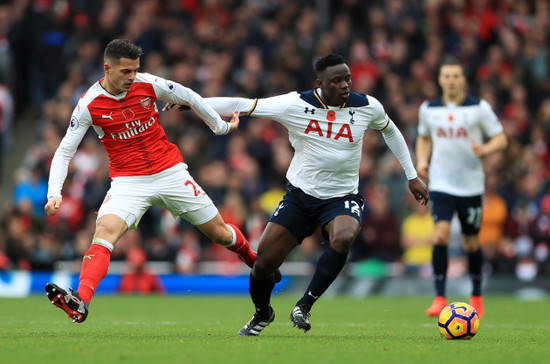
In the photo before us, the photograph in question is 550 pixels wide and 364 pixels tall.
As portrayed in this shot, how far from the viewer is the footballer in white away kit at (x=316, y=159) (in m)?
8.52

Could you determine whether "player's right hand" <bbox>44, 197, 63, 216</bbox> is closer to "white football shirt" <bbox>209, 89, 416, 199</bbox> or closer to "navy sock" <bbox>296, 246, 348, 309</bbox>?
"white football shirt" <bbox>209, 89, 416, 199</bbox>

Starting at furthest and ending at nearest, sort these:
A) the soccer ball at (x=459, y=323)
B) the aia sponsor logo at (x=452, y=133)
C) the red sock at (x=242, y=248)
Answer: the aia sponsor logo at (x=452, y=133) → the red sock at (x=242, y=248) → the soccer ball at (x=459, y=323)

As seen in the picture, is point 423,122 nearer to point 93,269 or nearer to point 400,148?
point 400,148

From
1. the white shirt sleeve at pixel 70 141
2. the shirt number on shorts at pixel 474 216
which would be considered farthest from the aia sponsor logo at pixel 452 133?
the white shirt sleeve at pixel 70 141

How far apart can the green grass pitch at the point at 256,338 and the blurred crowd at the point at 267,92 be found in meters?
3.21

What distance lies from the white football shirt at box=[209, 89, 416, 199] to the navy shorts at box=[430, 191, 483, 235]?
3146 millimetres

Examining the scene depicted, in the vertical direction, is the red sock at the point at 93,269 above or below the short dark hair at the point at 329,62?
below

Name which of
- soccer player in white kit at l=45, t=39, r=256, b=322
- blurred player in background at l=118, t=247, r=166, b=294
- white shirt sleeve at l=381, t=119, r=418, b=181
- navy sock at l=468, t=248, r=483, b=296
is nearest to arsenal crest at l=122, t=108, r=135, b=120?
soccer player in white kit at l=45, t=39, r=256, b=322

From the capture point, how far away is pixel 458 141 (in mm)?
11773

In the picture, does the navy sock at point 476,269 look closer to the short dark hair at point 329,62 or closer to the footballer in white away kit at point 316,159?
the footballer in white away kit at point 316,159

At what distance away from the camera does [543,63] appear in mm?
20375

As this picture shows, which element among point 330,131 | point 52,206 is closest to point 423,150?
point 330,131

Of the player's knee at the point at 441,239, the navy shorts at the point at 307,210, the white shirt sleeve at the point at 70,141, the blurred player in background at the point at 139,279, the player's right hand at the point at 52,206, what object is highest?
the white shirt sleeve at the point at 70,141

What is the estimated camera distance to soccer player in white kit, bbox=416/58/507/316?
1163 cm
